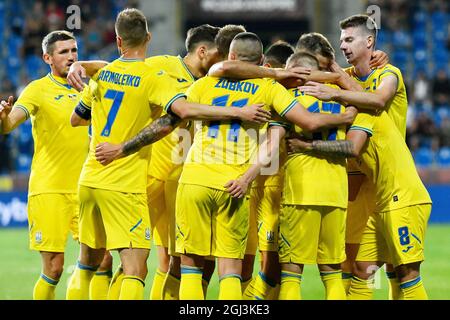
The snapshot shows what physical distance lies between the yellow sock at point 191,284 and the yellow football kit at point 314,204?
26.6 inches

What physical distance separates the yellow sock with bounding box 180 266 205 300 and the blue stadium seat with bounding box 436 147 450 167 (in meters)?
13.6

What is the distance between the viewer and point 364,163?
6.98 meters

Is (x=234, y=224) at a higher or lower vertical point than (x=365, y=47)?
lower

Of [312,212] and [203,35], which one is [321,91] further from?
[203,35]

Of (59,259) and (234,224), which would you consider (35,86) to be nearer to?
(59,259)

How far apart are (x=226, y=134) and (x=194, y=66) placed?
1222 millimetres

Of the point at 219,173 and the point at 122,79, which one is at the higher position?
the point at 122,79

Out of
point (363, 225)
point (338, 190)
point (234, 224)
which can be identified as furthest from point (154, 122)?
point (363, 225)

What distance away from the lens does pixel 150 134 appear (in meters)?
6.50

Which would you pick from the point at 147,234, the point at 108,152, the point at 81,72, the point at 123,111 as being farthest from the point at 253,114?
the point at 81,72

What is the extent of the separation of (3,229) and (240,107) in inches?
453

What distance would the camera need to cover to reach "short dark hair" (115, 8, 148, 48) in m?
6.53

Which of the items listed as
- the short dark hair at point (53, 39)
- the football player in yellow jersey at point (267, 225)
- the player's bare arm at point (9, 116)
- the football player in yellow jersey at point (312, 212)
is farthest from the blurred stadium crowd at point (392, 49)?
the football player in yellow jersey at point (312, 212)

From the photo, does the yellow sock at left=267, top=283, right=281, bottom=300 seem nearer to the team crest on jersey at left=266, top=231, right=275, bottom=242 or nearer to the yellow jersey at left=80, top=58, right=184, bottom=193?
the team crest on jersey at left=266, top=231, right=275, bottom=242
